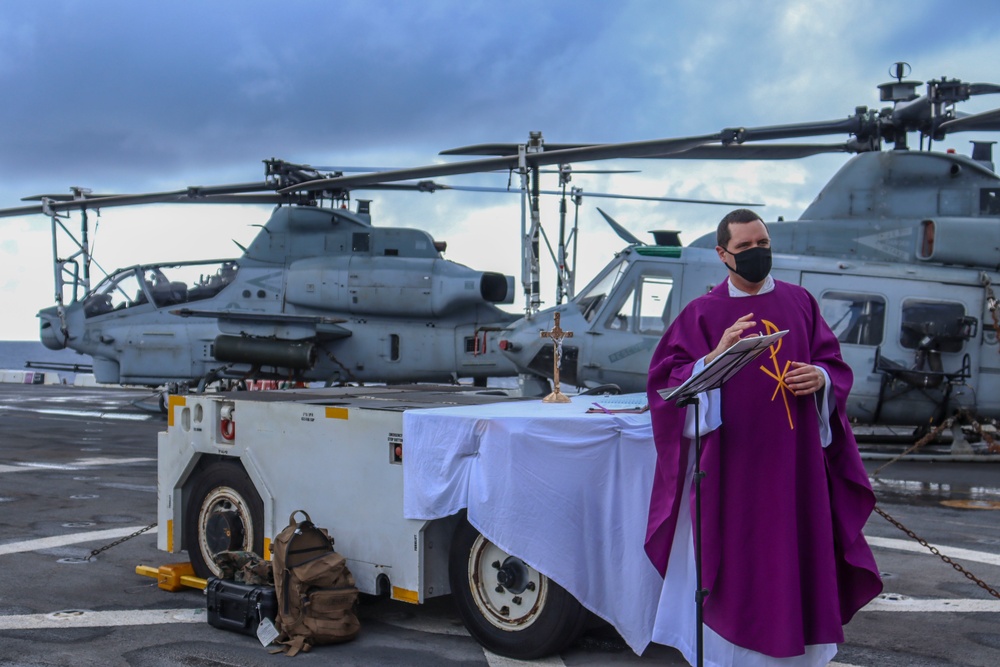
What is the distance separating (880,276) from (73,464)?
11287mm

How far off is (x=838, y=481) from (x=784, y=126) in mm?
10076

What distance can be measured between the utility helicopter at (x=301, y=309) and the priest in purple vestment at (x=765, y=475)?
1554cm

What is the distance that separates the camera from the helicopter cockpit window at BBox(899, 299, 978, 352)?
1436cm

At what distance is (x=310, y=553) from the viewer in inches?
241

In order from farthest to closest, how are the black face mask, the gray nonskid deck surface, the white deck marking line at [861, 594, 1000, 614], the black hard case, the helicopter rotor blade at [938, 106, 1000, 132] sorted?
1. the helicopter rotor blade at [938, 106, 1000, 132]
2. the white deck marking line at [861, 594, 1000, 614]
3. the black hard case
4. the gray nonskid deck surface
5. the black face mask

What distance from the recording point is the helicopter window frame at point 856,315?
14.3 m

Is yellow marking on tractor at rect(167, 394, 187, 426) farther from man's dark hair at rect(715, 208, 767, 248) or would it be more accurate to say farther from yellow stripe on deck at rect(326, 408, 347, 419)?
man's dark hair at rect(715, 208, 767, 248)

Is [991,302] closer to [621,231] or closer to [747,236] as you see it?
[621,231]

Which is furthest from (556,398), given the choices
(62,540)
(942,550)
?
(62,540)

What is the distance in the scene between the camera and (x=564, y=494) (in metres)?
5.52

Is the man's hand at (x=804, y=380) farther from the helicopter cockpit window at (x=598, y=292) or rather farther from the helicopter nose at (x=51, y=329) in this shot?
the helicopter nose at (x=51, y=329)

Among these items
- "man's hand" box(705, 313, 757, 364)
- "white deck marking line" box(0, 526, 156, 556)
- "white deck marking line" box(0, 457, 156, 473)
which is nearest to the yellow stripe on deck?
"man's hand" box(705, 313, 757, 364)

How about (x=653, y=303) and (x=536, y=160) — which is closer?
(x=653, y=303)

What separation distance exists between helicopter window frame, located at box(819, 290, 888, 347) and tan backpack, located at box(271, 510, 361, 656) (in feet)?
32.2
